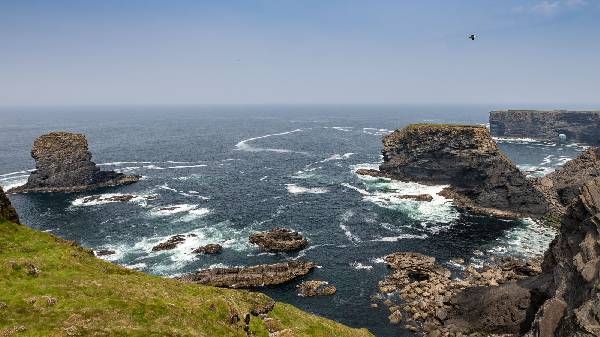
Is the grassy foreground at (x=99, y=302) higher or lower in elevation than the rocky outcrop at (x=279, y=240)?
higher

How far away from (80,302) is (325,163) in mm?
158803

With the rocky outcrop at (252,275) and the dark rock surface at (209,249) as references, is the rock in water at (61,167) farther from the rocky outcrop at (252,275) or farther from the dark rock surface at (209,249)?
the rocky outcrop at (252,275)

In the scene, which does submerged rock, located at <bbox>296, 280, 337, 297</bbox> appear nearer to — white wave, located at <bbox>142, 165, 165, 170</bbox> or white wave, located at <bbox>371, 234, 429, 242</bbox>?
white wave, located at <bbox>371, 234, 429, 242</bbox>

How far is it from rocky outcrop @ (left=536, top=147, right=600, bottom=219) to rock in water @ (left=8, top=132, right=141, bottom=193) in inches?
5443

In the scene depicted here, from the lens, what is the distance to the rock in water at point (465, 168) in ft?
379

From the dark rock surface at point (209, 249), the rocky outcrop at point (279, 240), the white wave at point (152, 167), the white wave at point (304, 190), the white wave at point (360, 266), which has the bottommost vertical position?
the white wave at point (360, 266)

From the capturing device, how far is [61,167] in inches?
5605

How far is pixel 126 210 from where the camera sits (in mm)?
118875

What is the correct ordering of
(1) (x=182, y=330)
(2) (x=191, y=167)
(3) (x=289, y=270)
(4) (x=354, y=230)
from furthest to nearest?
(2) (x=191, y=167) < (4) (x=354, y=230) < (3) (x=289, y=270) < (1) (x=182, y=330)

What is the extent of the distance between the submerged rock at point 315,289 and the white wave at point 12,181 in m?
115

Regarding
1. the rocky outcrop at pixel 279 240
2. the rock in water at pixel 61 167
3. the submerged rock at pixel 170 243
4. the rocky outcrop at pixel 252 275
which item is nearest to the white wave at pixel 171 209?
the submerged rock at pixel 170 243

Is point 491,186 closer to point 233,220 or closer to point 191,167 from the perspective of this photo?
point 233,220

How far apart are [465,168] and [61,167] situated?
129681 mm

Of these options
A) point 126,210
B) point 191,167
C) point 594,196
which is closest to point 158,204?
point 126,210
